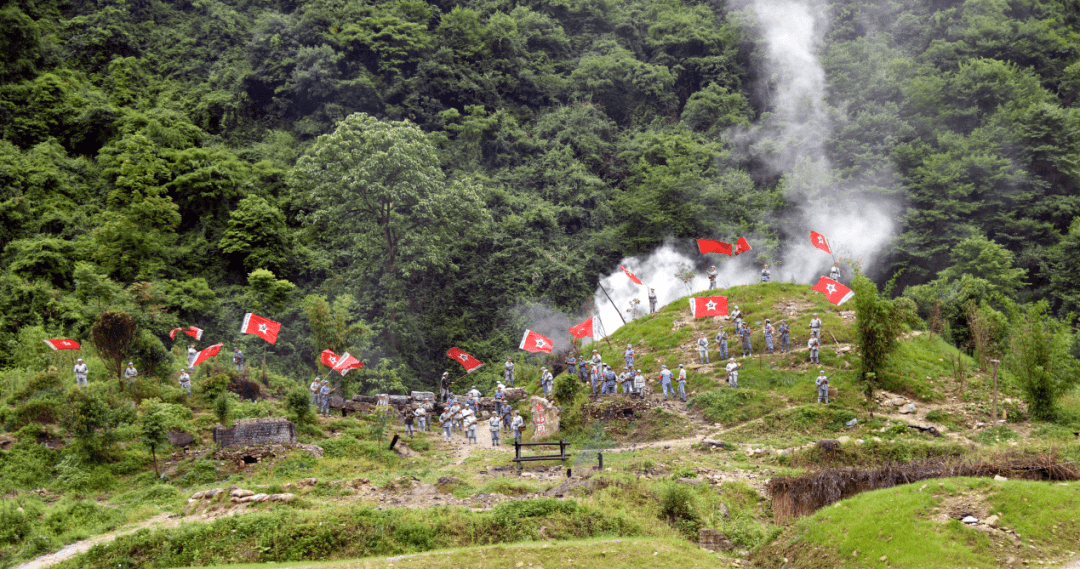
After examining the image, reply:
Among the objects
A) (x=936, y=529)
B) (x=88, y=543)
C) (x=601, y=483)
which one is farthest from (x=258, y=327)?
(x=936, y=529)

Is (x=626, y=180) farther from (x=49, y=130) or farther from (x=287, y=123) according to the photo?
(x=49, y=130)

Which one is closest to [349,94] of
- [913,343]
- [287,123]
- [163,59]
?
[287,123]

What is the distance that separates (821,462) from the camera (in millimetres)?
17812

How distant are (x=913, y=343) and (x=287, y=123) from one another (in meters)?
38.3

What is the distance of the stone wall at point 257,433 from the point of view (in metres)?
19.8

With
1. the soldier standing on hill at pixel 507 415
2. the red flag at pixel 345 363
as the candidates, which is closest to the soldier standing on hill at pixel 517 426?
the soldier standing on hill at pixel 507 415

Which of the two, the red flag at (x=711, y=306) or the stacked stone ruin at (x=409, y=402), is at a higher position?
the red flag at (x=711, y=306)

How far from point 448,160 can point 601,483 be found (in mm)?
31932

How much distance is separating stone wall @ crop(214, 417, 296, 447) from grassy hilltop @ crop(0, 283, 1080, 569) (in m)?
0.76

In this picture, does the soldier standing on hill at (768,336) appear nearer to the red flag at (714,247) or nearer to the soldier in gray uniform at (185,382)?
the red flag at (714,247)

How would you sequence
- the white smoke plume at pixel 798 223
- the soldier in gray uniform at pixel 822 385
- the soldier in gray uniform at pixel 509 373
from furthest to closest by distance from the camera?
the white smoke plume at pixel 798 223
the soldier in gray uniform at pixel 509 373
the soldier in gray uniform at pixel 822 385

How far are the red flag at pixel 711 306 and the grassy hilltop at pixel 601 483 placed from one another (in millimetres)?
2093

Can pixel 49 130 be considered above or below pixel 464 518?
above

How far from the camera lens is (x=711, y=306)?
25219 millimetres
